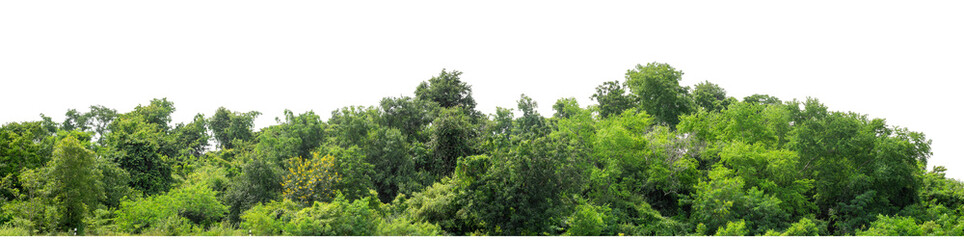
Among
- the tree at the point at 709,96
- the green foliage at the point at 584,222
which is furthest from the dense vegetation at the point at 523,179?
the tree at the point at 709,96

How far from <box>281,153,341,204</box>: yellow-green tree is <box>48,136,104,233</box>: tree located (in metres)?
6.44

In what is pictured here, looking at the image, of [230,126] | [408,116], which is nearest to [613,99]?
[408,116]

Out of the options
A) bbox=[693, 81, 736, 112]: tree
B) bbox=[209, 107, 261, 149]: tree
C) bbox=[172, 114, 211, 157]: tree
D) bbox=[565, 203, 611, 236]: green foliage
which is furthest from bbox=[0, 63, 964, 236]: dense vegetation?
bbox=[172, 114, 211, 157]: tree

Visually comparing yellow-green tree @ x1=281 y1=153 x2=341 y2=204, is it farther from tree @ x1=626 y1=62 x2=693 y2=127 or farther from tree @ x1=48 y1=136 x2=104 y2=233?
tree @ x1=626 y1=62 x2=693 y2=127

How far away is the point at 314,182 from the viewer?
22.9 m

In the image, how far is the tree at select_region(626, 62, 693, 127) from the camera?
31141 mm

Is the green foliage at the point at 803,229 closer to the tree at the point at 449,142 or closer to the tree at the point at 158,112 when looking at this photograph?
the tree at the point at 449,142

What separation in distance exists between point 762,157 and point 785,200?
5.76 feet

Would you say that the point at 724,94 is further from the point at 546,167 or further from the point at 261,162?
the point at 261,162

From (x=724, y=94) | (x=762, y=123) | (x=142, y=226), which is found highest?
A: (x=724, y=94)

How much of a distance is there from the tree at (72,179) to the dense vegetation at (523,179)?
47 mm

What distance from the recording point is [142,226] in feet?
67.1

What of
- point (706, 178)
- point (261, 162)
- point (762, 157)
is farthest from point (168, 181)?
point (762, 157)

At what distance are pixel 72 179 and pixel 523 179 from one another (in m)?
14.2
